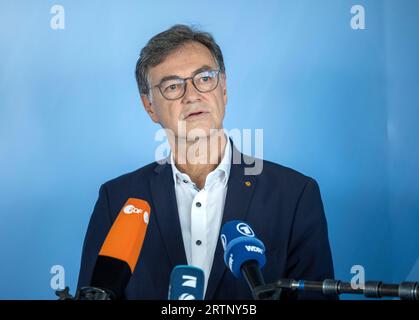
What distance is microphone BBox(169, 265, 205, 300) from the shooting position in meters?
1.51

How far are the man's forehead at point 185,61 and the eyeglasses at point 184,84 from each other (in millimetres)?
30

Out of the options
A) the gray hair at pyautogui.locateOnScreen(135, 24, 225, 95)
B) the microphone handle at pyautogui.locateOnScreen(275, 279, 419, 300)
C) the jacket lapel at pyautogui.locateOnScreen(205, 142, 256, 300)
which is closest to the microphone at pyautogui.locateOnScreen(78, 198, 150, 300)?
the microphone handle at pyautogui.locateOnScreen(275, 279, 419, 300)

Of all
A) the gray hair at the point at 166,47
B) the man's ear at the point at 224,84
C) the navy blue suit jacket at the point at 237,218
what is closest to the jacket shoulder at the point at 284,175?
the navy blue suit jacket at the point at 237,218

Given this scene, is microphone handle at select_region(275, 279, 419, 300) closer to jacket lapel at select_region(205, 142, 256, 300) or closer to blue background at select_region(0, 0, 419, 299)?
jacket lapel at select_region(205, 142, 256, 300)

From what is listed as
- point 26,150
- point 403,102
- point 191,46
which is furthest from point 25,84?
point 403,102

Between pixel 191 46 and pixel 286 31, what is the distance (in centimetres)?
46

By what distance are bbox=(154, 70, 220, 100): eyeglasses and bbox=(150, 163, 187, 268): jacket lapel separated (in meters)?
0.31

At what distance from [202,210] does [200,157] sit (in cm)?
26

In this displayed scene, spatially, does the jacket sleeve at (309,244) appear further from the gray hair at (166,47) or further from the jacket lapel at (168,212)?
the gray hair at (166,47)

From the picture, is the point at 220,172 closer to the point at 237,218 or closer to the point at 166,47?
the point at 237,218

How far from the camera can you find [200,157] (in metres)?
2.85

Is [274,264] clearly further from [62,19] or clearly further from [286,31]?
[62,19]

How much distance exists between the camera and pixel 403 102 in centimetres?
295
